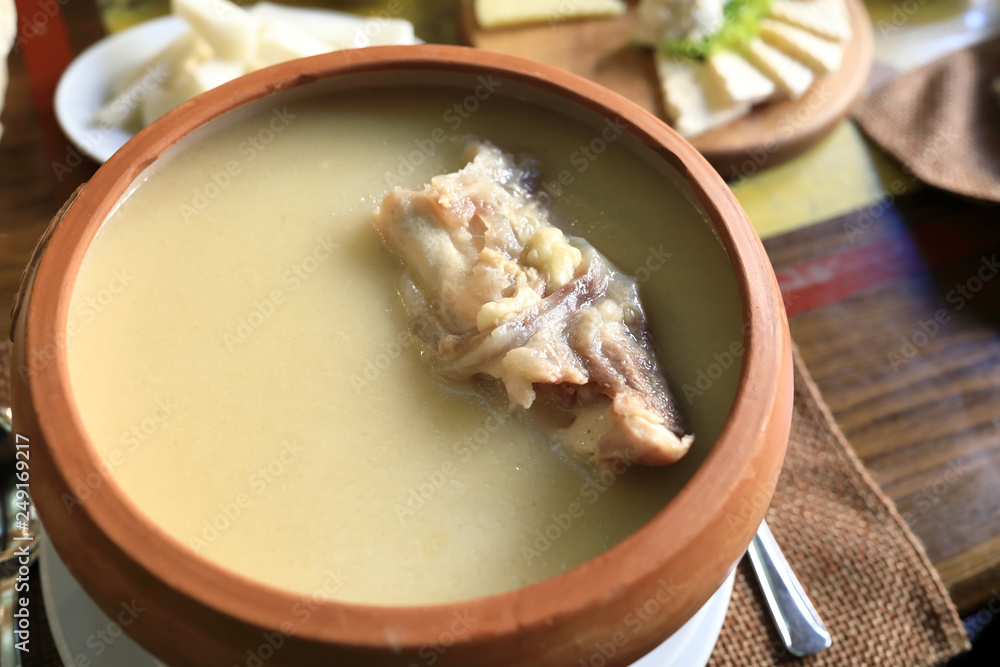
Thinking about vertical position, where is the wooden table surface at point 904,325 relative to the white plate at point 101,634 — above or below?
below

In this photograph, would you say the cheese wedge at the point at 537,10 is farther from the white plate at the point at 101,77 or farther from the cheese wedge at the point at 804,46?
the white plate at the point at 101,77

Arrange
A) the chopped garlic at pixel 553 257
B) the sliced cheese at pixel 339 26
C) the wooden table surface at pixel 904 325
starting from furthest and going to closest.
→ the sliced cheese at pixel 339 26 < the wooden table surface at pixel 904 325 < the chopped garlic at pixel 553 257

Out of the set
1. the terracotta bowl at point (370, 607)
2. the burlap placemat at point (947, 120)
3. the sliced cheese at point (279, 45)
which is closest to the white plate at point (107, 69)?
the sliced cheese at point (279, 45)

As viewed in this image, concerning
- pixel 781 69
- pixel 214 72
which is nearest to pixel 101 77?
pixel 214 72

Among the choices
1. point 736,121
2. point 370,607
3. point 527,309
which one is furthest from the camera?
point 736,121

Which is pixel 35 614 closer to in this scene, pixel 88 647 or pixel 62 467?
pixel 88 647

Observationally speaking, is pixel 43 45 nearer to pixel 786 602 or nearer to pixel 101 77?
pixel 101 77

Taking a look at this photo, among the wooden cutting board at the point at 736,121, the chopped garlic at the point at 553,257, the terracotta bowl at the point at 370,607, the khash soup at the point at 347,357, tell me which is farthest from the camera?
the wooden cutting board at the point at 736,121
